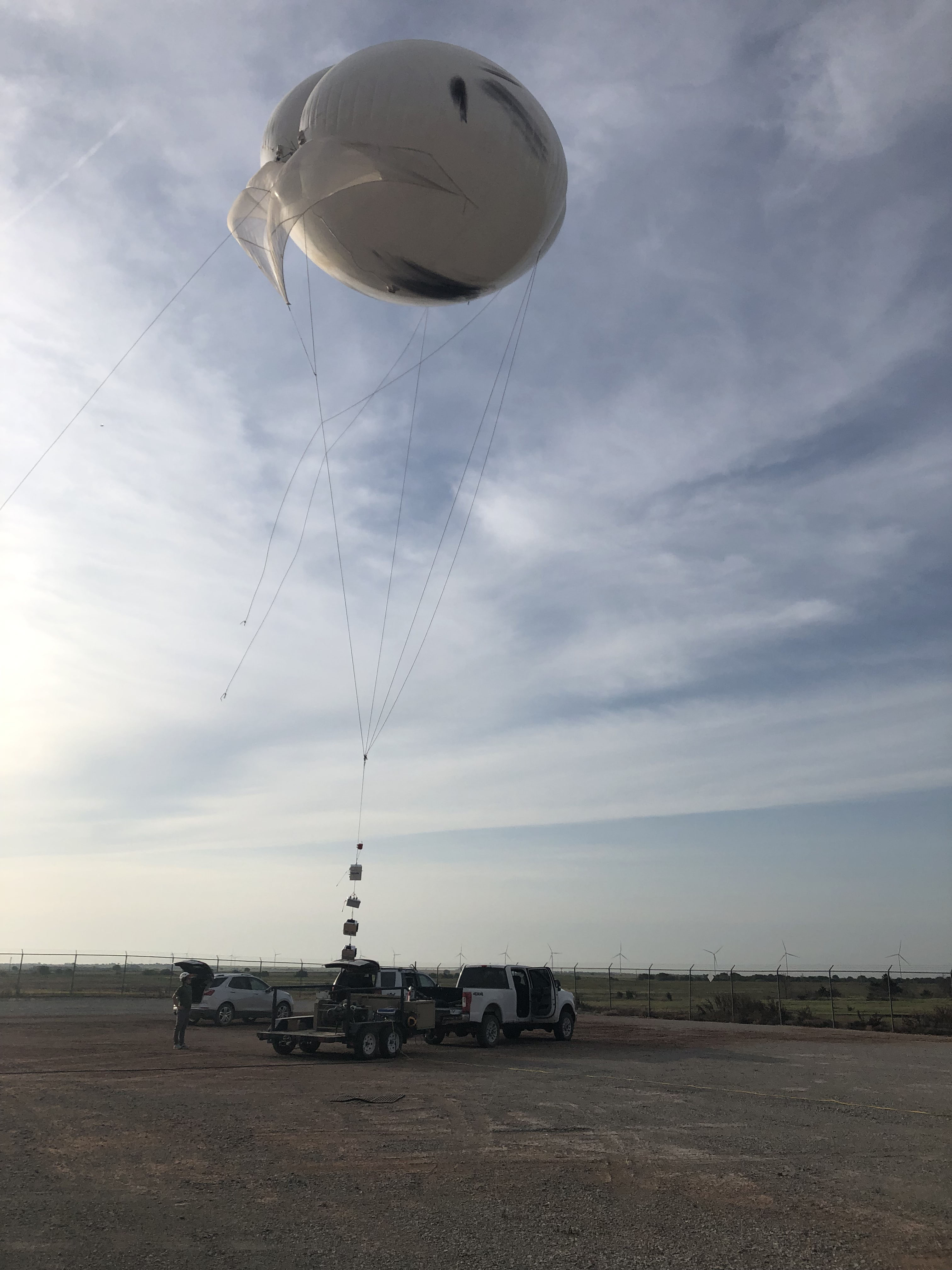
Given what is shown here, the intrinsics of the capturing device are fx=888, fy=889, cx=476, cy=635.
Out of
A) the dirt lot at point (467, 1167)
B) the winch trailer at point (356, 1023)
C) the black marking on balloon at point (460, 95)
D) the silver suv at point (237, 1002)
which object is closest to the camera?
the dirt lot at point (467, 1167)

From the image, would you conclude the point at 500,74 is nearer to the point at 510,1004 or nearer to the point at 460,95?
the point at 460,95

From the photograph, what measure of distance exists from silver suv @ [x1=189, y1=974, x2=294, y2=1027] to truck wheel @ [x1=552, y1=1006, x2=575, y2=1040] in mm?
7188

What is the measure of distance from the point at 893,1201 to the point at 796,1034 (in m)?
19.4

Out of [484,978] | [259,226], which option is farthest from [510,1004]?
[259,226]

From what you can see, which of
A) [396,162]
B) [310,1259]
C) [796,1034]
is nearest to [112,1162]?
[310,1259]

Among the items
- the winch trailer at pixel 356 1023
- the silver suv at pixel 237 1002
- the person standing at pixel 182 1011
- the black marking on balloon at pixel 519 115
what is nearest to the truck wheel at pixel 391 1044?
the winch trailer at pixel 356 1023

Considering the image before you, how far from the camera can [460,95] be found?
12.0 meters

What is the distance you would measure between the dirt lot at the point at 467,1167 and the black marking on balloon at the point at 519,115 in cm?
1270

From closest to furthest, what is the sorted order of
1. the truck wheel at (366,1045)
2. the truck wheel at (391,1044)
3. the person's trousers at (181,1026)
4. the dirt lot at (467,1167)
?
the dirt lot at (467,1167)
the truck wheel at (366,1045)
the truck wheel at (391,1044)
the person's trousers at (181,1026)

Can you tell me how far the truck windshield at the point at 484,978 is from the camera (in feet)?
65.2

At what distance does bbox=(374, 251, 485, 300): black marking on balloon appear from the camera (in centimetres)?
1335

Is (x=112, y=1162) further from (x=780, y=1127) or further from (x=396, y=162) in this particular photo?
(x=396, y=162)

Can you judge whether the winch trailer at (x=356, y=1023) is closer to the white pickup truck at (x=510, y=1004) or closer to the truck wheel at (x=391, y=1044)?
the truck wheel at (x=391, y=1044)

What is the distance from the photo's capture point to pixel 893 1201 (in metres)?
6.88
